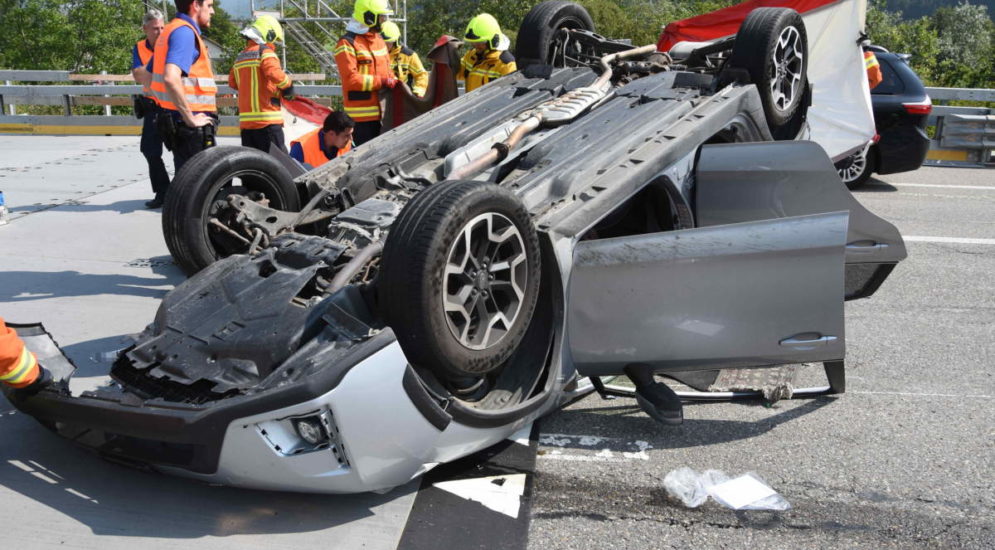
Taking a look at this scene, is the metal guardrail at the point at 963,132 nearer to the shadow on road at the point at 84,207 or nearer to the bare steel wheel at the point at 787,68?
the bare steel wheel at the point at 787,68

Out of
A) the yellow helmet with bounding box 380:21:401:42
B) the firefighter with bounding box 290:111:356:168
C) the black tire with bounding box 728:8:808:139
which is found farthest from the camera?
the yellow helmet with bounding box 380:21:401:42

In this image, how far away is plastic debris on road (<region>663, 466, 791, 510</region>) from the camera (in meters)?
3.34

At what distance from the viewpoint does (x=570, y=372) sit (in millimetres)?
3711

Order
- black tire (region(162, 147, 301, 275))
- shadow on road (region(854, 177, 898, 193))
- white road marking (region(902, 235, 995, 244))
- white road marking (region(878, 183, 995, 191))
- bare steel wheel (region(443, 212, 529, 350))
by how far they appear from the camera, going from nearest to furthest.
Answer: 1. bare steel wheel (region(443, 212, 529, 350))
2. black tire (region(162, 147, 301, 275))
3. white road marking (region(902, 235, 995, 244))
4. shadow on road (region(854, 177, 898, 193))
5. white road marking (region(878, 183, 995, 191))

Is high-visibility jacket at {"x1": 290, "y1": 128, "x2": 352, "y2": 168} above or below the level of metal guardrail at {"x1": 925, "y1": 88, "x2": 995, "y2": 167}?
above

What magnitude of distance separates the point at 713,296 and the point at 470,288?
3.36ft

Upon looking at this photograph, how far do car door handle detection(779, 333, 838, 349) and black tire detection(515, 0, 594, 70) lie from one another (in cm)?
316

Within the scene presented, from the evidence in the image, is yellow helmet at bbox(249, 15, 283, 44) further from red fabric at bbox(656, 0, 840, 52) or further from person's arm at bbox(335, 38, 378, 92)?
red fabric at bbox(656, 0, 840, 52)

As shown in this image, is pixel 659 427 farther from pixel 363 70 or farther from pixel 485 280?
pixel 363 70

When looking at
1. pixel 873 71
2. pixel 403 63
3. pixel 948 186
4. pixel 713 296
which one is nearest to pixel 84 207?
pixel 403 63

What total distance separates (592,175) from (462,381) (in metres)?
1.18

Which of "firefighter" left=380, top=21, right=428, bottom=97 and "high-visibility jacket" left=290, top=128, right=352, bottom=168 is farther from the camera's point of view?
"firefighter" left=380, top=21, right=428, bottom=97

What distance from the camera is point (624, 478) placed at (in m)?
3.54

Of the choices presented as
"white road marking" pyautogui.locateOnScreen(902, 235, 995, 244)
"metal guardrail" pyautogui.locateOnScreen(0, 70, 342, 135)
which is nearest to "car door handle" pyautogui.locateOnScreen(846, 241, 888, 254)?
"white road marking" pyautogui.locateOnScreen(902, 235, 995, 244)
